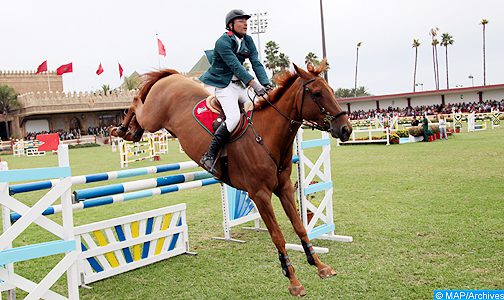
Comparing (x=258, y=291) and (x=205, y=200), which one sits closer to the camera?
(x=258, y=291)

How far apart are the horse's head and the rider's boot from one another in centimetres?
80

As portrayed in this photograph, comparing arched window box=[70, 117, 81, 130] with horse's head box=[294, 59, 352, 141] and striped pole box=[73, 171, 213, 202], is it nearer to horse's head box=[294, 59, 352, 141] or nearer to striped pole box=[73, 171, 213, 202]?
striped pole box=[73, 171, 213, 202]

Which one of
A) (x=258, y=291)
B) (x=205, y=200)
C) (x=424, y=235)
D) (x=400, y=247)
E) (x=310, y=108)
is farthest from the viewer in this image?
(x=205, y=200)

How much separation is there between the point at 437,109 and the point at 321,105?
53.4m

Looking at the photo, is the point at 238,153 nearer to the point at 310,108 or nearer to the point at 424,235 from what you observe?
the point at 310,108

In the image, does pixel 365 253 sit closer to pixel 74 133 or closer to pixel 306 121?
pixel 306 121

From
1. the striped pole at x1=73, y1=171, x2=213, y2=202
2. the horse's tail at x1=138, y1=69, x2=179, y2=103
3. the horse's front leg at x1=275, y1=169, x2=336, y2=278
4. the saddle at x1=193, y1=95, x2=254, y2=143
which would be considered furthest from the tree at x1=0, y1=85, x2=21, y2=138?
the horse's front leg at x1=275, y1=169, x2=336, y2=278

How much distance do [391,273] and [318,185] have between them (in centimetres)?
209

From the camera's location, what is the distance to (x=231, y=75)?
486cm

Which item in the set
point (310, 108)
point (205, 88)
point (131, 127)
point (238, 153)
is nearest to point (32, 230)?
point (131, 127)

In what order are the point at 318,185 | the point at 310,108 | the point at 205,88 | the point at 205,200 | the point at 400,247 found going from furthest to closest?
1. the point at 205,200
2. the point at 318,185
3. the point at 400,247
4. the point at 205,88
5. the point at 310,108

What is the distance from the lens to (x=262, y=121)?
15.1ft

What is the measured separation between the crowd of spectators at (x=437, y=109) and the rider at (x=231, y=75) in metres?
47.1

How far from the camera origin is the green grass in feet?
15.5
